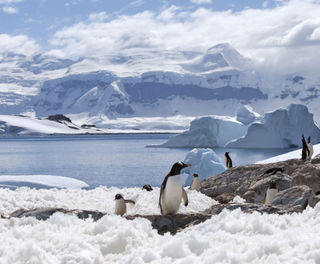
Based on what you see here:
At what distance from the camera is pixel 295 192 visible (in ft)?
27.0

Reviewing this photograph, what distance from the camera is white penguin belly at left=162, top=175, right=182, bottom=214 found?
25.2 ft

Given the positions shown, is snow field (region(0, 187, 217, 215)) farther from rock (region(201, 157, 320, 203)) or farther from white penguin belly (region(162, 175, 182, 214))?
rock (region(201, 157, 320, 203))

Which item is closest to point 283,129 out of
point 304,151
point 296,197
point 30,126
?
point 304,151

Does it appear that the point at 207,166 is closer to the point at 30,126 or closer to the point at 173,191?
the point at 173,191

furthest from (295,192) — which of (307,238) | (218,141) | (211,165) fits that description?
(218,141)

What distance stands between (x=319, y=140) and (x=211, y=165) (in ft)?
116

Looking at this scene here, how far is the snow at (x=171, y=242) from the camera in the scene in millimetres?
4102

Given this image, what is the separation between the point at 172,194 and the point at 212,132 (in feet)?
194

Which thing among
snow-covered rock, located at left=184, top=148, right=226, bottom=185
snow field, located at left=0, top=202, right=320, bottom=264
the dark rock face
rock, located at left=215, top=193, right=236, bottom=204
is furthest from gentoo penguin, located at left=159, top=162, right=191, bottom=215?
snow-covered rock, located at left=184, top=148, right=226, bottom=185

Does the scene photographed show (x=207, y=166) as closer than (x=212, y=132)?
Yes

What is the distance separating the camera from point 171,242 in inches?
175

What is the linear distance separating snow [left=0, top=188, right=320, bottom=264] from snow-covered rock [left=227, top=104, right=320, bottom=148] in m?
52.6

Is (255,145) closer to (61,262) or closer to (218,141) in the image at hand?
(218,141)

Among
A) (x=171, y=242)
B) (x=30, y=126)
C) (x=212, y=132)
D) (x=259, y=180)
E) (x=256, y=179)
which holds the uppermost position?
(x=171, y=242)
